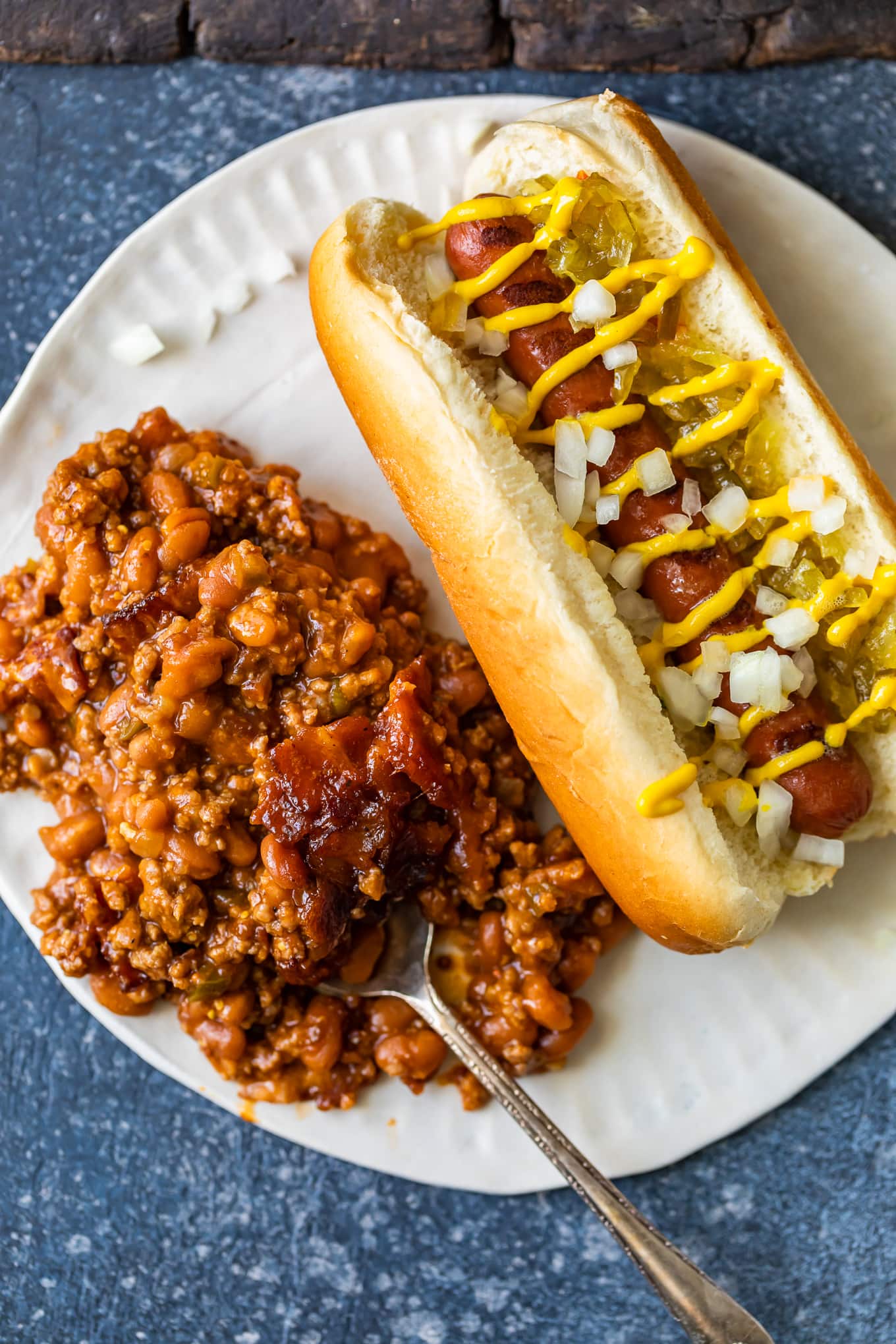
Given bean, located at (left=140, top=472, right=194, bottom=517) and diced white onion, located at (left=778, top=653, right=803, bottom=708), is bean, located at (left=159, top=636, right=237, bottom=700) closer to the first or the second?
bean, located at (left=140, top=472, right=194, bottom=517)

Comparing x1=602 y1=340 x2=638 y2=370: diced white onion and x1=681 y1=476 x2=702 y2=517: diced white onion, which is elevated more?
x1=602 y1=340 x2=638 y2=370: diced white onion

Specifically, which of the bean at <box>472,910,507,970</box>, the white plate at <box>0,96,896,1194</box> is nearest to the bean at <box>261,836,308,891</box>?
the bean at <box>472,910,507,970</box>

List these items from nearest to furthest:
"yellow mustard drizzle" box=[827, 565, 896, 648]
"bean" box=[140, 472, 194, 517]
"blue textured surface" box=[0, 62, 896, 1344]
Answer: "yellow mustard drizzle" box=[827, 565, 896, 648] < "bean" box=[140, 472, 194, 517] < "blue textured surface" box=[0, 62, 896, 1344]

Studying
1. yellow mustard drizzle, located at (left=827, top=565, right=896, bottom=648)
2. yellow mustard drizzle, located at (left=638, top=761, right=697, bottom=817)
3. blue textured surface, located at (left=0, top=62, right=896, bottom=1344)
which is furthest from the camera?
blue textured surface, located at (left=0, top=62, right=896, bottom=1344)

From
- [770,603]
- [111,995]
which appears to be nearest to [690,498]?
[770,603]

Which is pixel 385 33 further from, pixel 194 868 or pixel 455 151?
pixel 194 868

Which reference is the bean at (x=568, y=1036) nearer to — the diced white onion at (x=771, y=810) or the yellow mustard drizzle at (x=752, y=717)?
the diced white onion at (x=771, y=810)

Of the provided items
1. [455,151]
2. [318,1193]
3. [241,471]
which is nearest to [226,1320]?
[318,1193]

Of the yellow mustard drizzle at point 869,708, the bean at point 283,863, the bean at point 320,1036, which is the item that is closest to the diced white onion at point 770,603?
the yellow mustard drizzle at point 869,708
